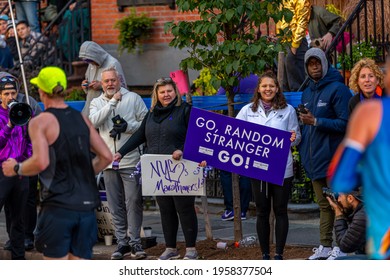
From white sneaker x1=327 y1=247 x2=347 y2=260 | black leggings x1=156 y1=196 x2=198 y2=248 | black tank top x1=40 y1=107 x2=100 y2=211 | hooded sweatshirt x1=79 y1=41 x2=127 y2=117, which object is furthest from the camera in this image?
hooded sweatshirt x1=79 y1=41 x2=127 y2=117

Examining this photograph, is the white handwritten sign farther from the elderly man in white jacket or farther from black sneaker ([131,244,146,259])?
black sneaker ([131,244,146,259])

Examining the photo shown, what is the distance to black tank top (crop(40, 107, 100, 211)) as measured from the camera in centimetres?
730

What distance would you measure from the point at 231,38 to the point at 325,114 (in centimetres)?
140

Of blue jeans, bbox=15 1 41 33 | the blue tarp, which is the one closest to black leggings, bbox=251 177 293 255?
the blue tarp

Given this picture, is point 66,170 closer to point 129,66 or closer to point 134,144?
point 134,144

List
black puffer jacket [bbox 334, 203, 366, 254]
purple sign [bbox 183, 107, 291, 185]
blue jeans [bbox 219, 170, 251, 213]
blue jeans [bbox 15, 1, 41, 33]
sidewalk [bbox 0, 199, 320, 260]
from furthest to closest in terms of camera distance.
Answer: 1. blue jeans [bbox 15, 1, 41, 33]
2. blue jeans [bbox 219, 170, 251, 213]
3. sidewalk [bbox 0, 199, 320, 260]
4. purple sign [bbox 183, 107, 291, 185]
5. black puffer jacket [bbox 334, 203, 366, 254]

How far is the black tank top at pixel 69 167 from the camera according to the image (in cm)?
730

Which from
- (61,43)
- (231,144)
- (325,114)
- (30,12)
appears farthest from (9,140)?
(30,12)

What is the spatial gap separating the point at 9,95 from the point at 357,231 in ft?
12.0

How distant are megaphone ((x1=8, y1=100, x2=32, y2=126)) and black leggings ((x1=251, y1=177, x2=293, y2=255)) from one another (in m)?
2.04

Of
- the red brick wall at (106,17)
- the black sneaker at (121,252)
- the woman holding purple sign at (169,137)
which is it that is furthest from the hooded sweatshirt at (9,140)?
the red brick wall at (106,17)

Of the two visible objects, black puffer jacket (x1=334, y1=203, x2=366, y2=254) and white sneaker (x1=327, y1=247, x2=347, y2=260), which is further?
white sneaker (x1=327, y1=247, x2=347, y2=260)

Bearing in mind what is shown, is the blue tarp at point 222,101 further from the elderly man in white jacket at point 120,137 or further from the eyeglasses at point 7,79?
the eyeglasses at point 7,79

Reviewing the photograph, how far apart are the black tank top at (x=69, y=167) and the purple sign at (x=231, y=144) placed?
250 cm
